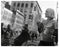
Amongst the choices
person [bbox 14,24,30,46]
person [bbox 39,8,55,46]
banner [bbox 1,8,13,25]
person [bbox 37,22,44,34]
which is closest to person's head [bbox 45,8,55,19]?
person [bbox 39,8,55,46]

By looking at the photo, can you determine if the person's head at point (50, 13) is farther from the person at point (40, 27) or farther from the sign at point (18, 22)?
the sign at point (18, 22)

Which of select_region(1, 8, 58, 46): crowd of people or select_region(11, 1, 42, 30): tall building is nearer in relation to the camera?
select_region(1, 8, 58, 46): crowd of people

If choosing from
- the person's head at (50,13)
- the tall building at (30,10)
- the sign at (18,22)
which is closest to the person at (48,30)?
the person's head at (50,13)

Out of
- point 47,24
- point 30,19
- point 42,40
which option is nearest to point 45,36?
point 42,40

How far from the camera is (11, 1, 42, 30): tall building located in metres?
3.36

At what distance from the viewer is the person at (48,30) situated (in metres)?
3.24

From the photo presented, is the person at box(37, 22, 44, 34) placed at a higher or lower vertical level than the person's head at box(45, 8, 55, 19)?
lower

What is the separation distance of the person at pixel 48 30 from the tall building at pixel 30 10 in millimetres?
290

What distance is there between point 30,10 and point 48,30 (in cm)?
87

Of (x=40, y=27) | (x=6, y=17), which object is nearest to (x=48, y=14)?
(x=40, y=27)

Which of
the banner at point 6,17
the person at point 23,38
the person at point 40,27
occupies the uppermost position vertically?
the banner at point 6,17

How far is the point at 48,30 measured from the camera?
10.7ft

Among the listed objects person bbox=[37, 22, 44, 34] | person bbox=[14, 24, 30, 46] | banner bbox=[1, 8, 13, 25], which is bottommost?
person bbox=[14, 24, 30, 46]

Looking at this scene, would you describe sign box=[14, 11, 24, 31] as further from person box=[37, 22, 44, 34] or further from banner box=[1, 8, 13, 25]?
person box=[37, 22, 44, 34]
